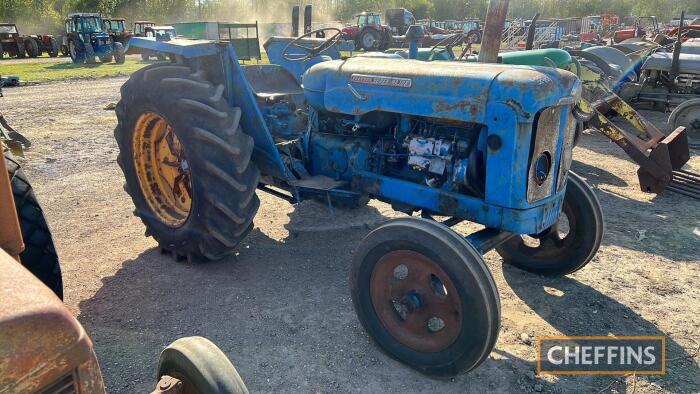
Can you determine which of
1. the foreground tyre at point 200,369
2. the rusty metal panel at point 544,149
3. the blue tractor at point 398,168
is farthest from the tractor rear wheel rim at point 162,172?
the rusty metal panel at point 544,149

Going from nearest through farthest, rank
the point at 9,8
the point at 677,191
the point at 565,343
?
→ the point at 565,343 < the point at 677,191 < the point at 9,8

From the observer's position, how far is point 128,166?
13.4ft

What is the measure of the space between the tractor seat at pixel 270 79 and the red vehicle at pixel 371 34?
2230 cm

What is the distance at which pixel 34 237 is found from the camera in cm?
278

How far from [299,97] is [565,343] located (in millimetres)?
2996

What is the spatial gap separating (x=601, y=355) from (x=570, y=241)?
878 millimetres

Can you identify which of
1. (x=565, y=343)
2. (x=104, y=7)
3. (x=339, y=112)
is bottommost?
(x=565, y=343)

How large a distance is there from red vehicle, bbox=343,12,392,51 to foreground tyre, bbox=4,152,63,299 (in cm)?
2481

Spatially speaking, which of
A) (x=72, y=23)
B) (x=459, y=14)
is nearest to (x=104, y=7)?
(x=72, y=23)

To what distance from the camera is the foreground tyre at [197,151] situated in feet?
11.2

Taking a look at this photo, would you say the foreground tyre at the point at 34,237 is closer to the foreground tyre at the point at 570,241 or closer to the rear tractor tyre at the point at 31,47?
the foreground tyre at the point at 570,241

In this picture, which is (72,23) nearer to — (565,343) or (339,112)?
(339,112)

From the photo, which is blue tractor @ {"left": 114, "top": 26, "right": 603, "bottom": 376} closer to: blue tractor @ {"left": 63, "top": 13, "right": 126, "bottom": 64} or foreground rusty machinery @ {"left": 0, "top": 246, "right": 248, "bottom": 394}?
foreground rusty machinery @ {"left": 0, "top": 246, "right": 248, "bottom": 394}

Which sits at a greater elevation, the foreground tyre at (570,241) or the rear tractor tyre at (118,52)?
the rear tractor tyre at (118,52)
